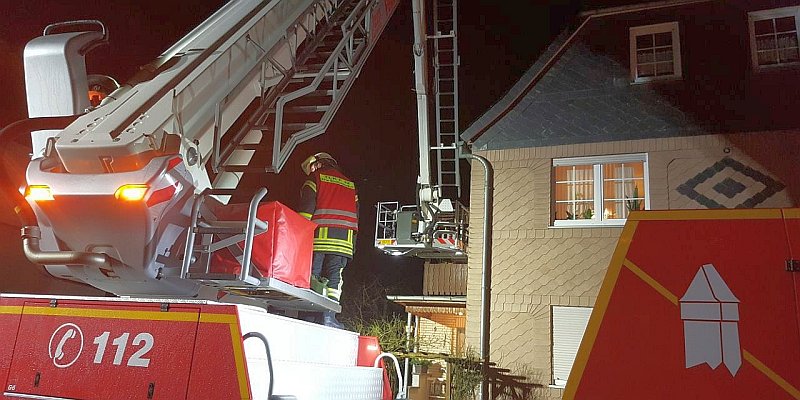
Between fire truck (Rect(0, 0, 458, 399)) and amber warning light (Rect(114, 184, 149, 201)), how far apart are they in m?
0.01

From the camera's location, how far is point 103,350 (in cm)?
335

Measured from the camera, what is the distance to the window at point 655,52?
11656mm

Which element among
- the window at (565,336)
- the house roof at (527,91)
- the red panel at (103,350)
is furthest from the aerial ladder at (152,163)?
the house roof at (527,91)

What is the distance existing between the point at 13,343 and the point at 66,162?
3.57ft

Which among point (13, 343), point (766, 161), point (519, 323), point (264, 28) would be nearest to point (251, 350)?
point (13, 343)

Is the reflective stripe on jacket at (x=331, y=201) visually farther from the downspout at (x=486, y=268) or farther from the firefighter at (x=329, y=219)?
the downspout at (x=486, y=268)

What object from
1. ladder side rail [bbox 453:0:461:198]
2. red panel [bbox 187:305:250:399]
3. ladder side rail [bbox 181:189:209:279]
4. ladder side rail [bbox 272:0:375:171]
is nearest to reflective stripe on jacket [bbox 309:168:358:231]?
ladder side rail [bbox 272:0:375:171]

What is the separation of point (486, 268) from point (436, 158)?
114 inches

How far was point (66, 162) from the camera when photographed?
3.74 metres

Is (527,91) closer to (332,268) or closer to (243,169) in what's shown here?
(332,268)

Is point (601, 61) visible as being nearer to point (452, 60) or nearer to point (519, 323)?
point (452, 60)

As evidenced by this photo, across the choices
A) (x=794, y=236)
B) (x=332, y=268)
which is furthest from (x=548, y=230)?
(x=794, y=236)

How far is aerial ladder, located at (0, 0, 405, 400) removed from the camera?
323 centimetres

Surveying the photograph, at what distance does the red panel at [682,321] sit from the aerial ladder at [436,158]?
350 inches
